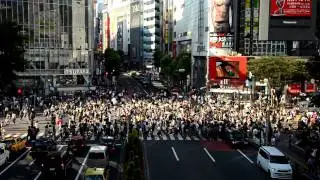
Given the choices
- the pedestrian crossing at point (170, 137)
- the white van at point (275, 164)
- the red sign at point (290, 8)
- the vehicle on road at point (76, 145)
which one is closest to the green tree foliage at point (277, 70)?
the red sign at point (290, 8)

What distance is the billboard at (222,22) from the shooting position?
293 ft

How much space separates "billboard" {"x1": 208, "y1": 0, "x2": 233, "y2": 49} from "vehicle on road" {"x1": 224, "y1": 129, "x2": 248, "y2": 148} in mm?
48448

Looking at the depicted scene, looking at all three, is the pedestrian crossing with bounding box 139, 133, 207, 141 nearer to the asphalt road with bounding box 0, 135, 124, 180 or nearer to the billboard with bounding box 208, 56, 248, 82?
the asphalt road with bounding box 0, 135, 124, 180

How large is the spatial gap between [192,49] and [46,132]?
7022 centimetres

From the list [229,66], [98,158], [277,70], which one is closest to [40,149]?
[98,158]

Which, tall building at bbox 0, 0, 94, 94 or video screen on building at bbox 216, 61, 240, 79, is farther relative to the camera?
tall building at bbox 0, 0, 94, 94

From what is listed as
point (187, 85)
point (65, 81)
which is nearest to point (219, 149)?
point (65, 81)

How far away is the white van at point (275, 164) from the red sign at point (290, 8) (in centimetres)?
3581

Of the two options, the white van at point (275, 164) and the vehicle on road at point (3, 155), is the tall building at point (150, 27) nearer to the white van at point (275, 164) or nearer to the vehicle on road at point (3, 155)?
the vehicle on road at point (3, 155)

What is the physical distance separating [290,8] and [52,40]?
4466cm

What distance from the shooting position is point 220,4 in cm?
8931

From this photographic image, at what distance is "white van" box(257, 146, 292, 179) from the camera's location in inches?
1161

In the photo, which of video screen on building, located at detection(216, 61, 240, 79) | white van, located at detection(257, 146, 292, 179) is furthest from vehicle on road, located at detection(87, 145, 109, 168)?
video screen on building, located at detection(216, 61, 240, 79)

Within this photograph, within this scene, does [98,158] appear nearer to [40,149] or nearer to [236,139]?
[40,149]
